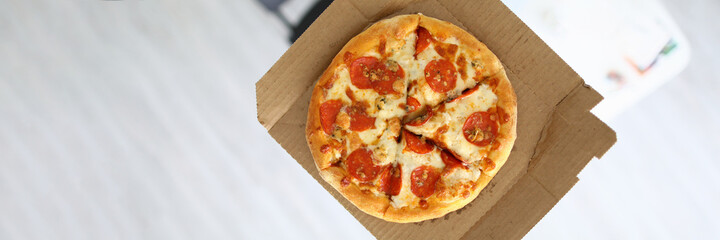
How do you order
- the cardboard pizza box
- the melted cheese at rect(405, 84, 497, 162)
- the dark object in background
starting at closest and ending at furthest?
1. the melted cheese at rect(405, 84, 497, 162)
2. the cardboard pizza box
3. the dark object in background

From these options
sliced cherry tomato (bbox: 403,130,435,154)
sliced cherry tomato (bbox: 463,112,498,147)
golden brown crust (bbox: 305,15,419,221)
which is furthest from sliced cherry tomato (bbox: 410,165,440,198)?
sliced cherry tomato (bbox: 463,112,498,147)

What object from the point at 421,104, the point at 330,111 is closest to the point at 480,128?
the point at 421,104

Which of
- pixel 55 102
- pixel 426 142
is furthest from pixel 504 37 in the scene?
pixel 55 102

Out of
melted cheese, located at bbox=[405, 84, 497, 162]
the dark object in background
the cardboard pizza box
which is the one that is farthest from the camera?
the dark object in background

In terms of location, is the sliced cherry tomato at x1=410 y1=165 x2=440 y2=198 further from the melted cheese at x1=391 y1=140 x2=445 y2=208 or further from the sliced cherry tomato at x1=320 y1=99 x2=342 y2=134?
the sliced cherry tomato at x1=320 y1=99 x2=342 y2=134

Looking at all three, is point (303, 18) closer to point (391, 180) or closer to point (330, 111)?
point (330, 111)

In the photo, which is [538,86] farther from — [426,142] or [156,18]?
[156,18]

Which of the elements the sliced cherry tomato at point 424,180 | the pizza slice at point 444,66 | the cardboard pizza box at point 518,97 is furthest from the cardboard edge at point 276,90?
the sliced cherry tomato at point 424,180

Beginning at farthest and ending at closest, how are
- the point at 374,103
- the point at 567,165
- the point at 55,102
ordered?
1. the point at 55,102
2. the point at 567,165
3. the point at 374,103
